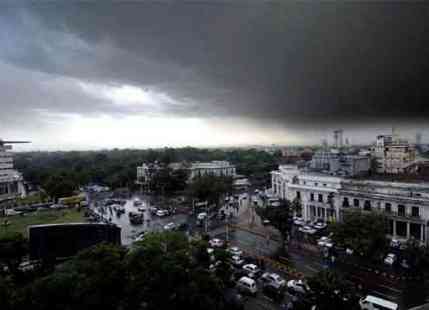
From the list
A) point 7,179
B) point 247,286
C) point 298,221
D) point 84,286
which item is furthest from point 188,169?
point 84,286

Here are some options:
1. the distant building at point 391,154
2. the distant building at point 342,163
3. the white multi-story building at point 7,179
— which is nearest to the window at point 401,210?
the distant building at point 342,163

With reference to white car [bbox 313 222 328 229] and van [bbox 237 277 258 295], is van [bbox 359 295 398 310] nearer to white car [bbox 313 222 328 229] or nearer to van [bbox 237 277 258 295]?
van [bbox 237 277 258 295]

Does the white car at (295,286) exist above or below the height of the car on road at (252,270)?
above

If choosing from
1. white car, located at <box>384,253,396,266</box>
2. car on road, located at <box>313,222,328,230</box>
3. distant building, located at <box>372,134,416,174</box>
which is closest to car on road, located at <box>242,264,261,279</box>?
white car, located at <box>384,253,396,266</box>

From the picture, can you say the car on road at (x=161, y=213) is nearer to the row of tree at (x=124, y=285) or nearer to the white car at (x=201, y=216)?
the white car at (x=201, y=216)

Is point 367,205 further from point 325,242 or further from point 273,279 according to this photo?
point 273,279
